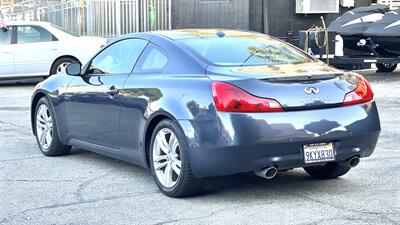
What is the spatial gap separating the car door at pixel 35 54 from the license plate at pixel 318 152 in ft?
38.9

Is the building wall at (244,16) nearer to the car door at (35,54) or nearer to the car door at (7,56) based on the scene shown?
the car door at (35,54)

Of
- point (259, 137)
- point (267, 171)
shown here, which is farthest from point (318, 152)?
point (259, 137)

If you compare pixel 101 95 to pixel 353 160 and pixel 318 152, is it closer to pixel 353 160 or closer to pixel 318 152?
pixel 318 152

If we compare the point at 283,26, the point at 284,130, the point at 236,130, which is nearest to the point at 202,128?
the point at 236,130

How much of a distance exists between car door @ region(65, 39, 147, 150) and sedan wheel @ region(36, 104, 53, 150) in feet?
1.79

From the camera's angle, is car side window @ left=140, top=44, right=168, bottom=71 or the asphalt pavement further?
car side window @ left=140, top=44, right=168, bottom=71

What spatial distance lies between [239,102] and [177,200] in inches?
41.8

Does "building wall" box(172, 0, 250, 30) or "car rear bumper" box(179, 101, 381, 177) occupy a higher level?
"building wall" box(172, 0, 250, 30)

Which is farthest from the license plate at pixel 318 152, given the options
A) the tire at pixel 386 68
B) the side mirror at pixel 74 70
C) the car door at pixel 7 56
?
the tire at pixel 386 68

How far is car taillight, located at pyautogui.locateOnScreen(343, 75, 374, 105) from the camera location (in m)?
5.89

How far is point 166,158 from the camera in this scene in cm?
614

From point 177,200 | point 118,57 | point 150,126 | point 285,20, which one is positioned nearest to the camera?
point 177,200

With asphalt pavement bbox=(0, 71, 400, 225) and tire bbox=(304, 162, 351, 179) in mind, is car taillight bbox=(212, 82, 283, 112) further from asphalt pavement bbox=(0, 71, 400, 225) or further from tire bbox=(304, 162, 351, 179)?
tire bbox=(304, 162, 351, 179)

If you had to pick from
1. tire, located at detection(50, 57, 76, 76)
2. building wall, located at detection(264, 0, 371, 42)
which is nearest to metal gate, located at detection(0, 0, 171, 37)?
building wall, located at detection(264, 0, 371, 42)
